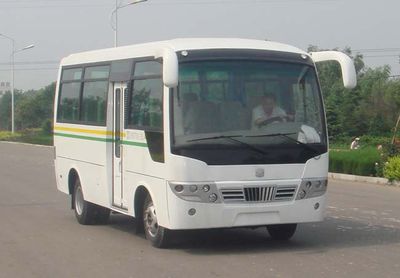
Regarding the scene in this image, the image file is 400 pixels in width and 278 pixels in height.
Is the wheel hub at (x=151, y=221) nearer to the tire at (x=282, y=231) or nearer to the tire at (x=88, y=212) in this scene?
the tire at (x=282, y=231)

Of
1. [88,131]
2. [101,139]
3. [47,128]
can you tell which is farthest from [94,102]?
[47,128]

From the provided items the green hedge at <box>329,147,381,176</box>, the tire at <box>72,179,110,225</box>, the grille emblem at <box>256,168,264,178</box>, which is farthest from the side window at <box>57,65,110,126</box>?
the green hedge at <box>329,147,381,176</box>

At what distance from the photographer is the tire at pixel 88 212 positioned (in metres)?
13.3

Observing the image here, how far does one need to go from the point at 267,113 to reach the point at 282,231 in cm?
192

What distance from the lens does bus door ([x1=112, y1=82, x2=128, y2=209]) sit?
11.5 meters

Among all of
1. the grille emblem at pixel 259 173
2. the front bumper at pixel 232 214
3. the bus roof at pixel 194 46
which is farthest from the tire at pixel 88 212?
the grille emblem at pixel 259 173

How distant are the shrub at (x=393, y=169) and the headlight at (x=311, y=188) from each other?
1233 cm

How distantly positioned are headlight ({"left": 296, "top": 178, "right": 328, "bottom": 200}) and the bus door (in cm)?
268

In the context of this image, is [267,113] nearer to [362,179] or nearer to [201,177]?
[201,177]

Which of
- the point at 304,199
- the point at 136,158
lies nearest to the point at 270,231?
the point at 304,199

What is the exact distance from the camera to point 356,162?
24438mm

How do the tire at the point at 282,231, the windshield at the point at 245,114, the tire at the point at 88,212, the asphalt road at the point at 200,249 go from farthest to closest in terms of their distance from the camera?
the tire at the point at 88,212
the tire at the point at 282,231
the windshield at the point at 245,114
the asphalt road at the point at 200,249

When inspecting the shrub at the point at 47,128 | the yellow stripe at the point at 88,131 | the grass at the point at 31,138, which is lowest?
the grass at the point at 31,138

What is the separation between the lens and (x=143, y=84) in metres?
10.9
